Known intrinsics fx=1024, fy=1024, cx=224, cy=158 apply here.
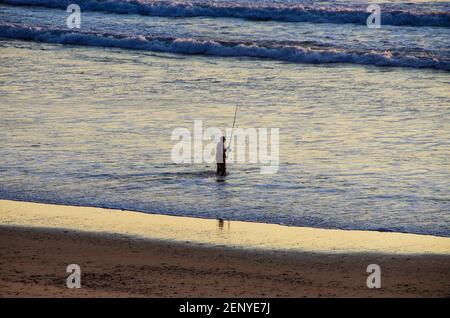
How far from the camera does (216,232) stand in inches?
388

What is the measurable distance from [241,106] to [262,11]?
461 inches

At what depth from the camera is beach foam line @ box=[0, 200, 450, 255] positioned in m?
9.41

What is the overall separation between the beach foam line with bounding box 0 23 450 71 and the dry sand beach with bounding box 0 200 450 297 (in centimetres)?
1127

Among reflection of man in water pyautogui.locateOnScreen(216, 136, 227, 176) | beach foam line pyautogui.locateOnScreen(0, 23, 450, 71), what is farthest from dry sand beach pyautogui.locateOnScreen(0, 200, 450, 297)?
beach foam line pyautogui.locateOnScreen(0, 23, 450, 71)

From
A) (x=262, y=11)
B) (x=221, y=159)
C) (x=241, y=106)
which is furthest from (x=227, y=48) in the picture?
(x=221, y=159)

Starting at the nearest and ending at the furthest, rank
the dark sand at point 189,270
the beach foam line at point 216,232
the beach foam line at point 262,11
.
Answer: the dark sand at point 189,270, the beach foam line at point 216,232, the beach foam line at point 262,11

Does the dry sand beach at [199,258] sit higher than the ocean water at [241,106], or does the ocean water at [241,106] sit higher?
the ocean water at [241,106]

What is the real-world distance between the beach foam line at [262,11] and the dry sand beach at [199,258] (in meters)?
16.4

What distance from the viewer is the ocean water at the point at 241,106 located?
36.2ft

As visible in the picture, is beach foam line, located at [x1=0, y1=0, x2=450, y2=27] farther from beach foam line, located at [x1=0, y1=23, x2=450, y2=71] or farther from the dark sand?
the dark sand

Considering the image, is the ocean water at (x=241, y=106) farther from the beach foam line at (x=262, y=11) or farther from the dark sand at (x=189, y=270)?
the dark sand at (x=189, y=270)

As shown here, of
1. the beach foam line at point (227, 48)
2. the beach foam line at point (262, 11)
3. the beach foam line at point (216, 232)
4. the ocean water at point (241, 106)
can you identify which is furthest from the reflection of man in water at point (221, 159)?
the beach foam line at point (262, 11)

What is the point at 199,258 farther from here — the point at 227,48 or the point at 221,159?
the point at 227,48

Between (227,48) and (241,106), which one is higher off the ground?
(227,48)
